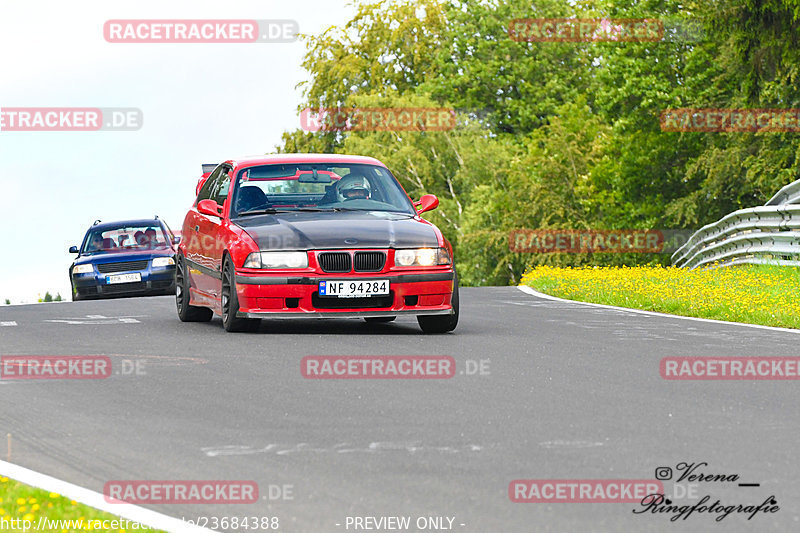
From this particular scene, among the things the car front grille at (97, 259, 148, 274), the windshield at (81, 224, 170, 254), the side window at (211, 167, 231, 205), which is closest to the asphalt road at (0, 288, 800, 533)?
the side window at (211, 167, 231, 205)

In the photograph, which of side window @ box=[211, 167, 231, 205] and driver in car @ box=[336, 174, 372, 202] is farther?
side window @ box=[211, 167, 231, 205]

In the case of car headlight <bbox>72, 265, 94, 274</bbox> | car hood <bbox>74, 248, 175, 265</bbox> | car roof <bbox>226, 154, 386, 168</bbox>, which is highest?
car roof <bbox>226, 154, 386, 168</bbox>

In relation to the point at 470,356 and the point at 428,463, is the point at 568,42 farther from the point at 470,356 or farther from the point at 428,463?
the point at 428,463

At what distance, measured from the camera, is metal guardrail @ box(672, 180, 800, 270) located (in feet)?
74.7

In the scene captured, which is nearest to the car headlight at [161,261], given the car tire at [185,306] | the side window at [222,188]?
the car tire at [185,306]

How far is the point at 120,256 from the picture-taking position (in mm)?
25750

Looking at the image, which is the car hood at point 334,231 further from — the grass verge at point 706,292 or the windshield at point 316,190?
the grass verge at point 706,292

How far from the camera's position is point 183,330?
45.8ft

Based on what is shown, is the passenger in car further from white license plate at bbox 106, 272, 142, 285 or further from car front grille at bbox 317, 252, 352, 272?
car front grille at bbox 317, 252, 352, 272

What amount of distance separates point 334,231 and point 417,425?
5190 millimetres

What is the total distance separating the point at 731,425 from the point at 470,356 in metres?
3.70

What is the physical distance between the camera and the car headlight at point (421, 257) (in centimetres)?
1269

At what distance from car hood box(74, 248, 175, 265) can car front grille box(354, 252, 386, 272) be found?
547 inches

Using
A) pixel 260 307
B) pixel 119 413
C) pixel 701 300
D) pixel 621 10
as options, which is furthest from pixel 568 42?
pixel 119 413
